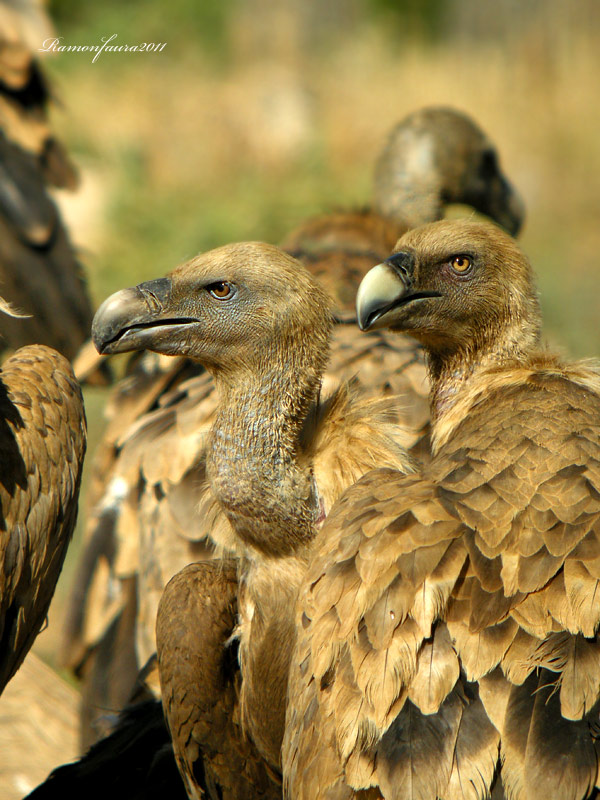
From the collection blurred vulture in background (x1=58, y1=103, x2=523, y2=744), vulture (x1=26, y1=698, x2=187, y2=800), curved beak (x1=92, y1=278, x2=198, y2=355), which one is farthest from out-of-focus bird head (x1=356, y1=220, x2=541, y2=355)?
vulture (x1=26, y1=698, x2=187, y2=800)

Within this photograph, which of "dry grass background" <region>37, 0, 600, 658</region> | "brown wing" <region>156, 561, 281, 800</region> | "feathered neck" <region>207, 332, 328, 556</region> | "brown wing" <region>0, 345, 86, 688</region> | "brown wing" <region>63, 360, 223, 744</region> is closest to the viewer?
"feathered neck" <region>207, 332, 328, 556</region>

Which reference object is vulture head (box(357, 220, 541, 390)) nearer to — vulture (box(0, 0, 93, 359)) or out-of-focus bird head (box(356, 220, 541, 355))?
out-of-focus bird head (box(356, 220, 541, 355))

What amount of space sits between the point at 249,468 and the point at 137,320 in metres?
0.51

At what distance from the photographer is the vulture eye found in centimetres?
325

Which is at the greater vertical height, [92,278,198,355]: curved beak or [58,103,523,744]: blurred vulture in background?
[92,278,198,355]: curved beak

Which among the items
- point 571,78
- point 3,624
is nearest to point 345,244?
point 3,624

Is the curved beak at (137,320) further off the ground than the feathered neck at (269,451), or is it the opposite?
the curved beak at (137,320)

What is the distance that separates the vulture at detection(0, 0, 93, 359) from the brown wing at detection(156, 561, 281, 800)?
275cm

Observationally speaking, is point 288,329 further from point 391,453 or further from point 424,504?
point 424,504

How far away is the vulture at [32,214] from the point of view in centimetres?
605

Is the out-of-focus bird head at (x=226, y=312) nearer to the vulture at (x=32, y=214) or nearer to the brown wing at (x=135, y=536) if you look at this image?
the brown wing at (x=135, y=536)

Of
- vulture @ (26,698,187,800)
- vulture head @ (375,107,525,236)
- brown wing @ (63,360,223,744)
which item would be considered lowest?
vulture @ (26,698,187,800)

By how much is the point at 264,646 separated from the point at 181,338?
0.88 m

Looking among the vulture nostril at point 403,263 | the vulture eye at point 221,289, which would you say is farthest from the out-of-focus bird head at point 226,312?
the vulture nostril at point 403,263
